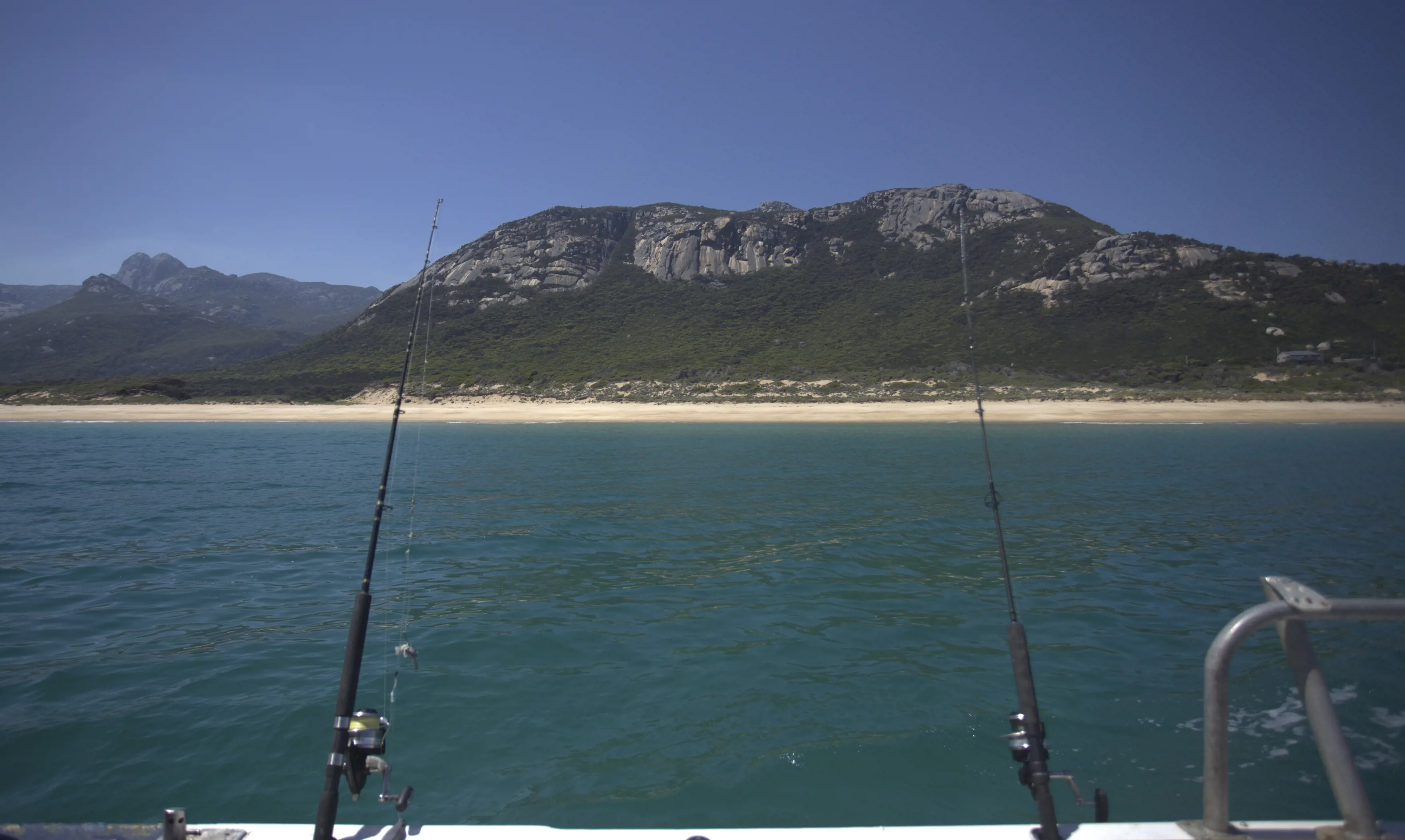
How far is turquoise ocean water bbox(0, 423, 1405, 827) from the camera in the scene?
525 cm

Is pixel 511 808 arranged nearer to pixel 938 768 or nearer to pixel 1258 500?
pixel 938 768

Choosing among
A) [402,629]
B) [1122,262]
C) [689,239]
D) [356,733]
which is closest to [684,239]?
[689,239]

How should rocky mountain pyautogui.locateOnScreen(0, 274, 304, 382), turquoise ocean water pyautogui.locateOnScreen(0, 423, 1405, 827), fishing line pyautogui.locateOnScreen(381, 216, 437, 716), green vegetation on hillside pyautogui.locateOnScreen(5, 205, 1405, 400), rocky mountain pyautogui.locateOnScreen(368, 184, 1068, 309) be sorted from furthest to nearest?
rocky mountain pyautogui.locateOnScreen(0, 274, 304, 382) < rocky mountain pyautogui.locateOnScreen(368, 184, 1068, 309) < green vegetation on hillside pyautogui.locateOnScreen(5, 205, 1405, 400) < fishing line pyautogui.locateOnScreen(381, 216, 437, 716) < turquoise ocean water pyautogui.locateOnScreen(0, 423, 1405, 827)

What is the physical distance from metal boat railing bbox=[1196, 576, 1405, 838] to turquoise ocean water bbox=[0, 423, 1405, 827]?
2.69 metres

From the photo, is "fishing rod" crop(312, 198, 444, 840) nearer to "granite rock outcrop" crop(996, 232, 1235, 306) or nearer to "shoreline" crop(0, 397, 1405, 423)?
"shoreline" crop(0, 397, 1405, 423)

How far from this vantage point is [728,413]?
4922 centimetres

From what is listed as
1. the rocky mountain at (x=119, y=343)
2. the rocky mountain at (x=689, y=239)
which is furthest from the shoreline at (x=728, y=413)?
the rocky mountain at (x=119, y=343)

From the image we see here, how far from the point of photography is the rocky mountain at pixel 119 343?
12125cm

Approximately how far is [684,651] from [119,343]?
17627 centimetres

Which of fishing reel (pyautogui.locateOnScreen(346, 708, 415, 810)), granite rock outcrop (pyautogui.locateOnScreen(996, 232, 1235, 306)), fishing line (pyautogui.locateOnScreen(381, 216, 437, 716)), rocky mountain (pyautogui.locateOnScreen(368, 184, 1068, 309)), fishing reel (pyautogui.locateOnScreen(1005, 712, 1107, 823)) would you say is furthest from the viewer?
rocky mountain (pyautogui.locateOnScreen(368, 184, 1068, 309))

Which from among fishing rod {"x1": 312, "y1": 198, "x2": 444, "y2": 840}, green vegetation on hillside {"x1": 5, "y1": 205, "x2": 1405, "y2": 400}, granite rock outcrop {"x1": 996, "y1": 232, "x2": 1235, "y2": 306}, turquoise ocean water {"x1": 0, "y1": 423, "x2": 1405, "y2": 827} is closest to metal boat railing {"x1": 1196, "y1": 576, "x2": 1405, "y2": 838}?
turquoise ocean water {"x1": 0, "y1": 423, "x2": 1405, "y2": 827}

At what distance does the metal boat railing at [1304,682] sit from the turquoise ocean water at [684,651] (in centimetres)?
269

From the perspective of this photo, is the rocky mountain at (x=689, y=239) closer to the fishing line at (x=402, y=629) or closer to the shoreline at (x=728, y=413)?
the shoreline at (x=728, y=413)

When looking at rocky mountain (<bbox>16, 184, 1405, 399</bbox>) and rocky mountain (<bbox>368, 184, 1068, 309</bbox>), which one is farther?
rocky mountain (<bbox>368, 184, 1068, 309</bbox>)
